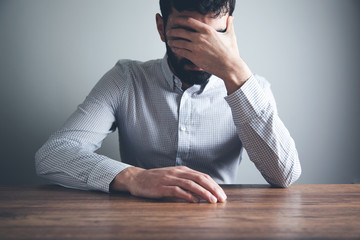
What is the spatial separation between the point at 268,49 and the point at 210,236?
4.41ft

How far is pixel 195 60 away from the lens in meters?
1.14

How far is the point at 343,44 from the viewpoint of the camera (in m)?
1.73

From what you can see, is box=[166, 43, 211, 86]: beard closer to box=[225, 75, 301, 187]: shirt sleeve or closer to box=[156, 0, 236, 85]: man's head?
box=[156, 0, 236, 85]: man's head

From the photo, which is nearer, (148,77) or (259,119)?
(259,119)

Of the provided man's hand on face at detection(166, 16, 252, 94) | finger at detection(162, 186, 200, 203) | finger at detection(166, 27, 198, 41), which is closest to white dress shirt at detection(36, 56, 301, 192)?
man's hand on face at detection(166, 16, 252, 94)

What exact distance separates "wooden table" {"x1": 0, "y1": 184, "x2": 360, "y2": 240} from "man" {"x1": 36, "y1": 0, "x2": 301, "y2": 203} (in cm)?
6

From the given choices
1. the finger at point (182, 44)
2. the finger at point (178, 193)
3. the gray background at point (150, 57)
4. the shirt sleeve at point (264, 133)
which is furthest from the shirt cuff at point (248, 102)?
the gray background at point (150, 57)

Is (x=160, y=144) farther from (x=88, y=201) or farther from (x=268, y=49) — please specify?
(x=268, y=49)

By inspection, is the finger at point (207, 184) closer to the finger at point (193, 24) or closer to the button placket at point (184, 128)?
the button placket at point (184, 128)

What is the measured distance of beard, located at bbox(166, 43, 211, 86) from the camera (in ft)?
4.13

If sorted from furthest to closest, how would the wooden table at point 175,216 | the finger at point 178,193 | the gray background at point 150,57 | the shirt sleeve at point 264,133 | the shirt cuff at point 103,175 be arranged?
1. the gray background at point 150,57
2. the shirt sleeve at point 264,133
3. the shirt cuff at point 103,175
4. the finger at point 178,193
5. the wooden table at point 175,216

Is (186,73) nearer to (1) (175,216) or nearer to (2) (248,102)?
(2) (248,102)

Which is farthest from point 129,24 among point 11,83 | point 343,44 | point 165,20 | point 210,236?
point 210,236

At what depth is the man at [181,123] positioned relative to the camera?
3.12ft
